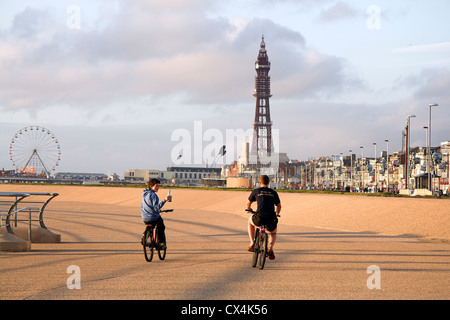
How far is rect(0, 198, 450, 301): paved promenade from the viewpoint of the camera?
941 cm

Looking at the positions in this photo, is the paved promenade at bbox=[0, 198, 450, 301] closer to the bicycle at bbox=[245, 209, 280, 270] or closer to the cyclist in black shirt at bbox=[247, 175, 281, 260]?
the bicycle at bbox=[245, 209, 280, 270]

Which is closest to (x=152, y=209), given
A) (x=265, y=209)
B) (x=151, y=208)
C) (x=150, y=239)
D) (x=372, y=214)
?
(x=151, y=208)

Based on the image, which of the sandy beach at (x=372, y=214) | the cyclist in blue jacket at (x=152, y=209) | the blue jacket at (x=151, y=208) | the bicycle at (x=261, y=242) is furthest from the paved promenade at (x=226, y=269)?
the sandy beach at (x=372, y=214)

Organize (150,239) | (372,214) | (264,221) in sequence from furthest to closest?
(372,214), (150,239), (264,221)

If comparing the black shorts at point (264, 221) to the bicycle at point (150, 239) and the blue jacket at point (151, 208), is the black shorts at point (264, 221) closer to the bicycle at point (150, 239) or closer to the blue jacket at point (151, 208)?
the blue jacket at point (151, 208)

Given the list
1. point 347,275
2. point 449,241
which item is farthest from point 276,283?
point 449,241

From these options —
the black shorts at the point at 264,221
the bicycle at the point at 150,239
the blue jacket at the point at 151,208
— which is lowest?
the bicycle at the point at 150,239

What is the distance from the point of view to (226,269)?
12.3 metres

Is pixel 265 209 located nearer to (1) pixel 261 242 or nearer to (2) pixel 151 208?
(1) pixel 261 242

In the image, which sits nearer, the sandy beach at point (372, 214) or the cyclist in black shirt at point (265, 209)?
the cyclist in black shirt at point (265, 209)

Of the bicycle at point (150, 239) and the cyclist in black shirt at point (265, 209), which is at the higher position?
the cyclist in black shirt at point (265, 209)

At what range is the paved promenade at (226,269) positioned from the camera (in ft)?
30.9

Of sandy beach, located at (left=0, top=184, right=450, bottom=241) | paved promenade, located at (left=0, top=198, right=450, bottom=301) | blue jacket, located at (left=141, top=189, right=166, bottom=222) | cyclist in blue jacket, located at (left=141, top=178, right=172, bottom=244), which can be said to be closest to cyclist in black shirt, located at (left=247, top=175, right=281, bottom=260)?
paved promenade, located at (left=0, top=198, right=450, bottom=301)
